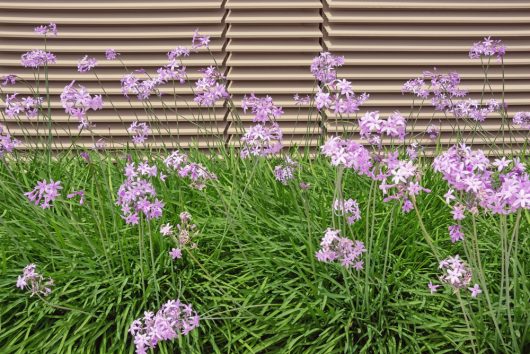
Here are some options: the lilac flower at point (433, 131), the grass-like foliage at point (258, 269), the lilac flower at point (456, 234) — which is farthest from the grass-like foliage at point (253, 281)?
the lilac flower at point (433, 131)

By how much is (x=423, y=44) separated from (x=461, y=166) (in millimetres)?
3296

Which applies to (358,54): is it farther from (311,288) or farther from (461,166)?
(461,166)

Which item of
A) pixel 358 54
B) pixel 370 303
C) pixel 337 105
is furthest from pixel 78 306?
pixel 358 54

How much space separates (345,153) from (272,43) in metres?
3.06

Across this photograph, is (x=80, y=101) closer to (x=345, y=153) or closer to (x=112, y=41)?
(x=345, y=153)

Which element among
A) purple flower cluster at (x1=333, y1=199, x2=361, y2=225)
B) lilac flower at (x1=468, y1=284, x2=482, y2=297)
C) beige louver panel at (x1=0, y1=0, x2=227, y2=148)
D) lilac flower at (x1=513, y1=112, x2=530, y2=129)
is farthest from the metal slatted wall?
lilac flower at (x1=468, y1=284, x2=482, y2=297)

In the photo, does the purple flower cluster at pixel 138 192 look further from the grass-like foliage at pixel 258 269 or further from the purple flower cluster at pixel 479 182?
the purple flower cluster at pixel 479 182

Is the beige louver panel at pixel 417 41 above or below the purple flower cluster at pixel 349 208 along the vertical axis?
above

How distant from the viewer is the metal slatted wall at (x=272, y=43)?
16.9 feet

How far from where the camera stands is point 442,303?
308cm

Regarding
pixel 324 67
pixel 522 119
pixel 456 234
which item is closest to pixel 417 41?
pixel 522 119

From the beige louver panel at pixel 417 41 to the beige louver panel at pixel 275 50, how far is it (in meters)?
0.17

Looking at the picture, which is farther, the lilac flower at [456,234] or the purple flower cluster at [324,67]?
the purple flower cluster at [324,67]

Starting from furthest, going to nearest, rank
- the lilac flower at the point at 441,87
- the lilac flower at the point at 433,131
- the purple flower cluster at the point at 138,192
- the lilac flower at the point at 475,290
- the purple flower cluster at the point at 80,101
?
1. the lilac flower at the point at 433,131
2. the lilac flower at the point at 441,87
3. the purple flower cluster at the point at 80,101
4. the purple flower cluster at the point at 138,192
5. the lilac flower at the point at 475,290
